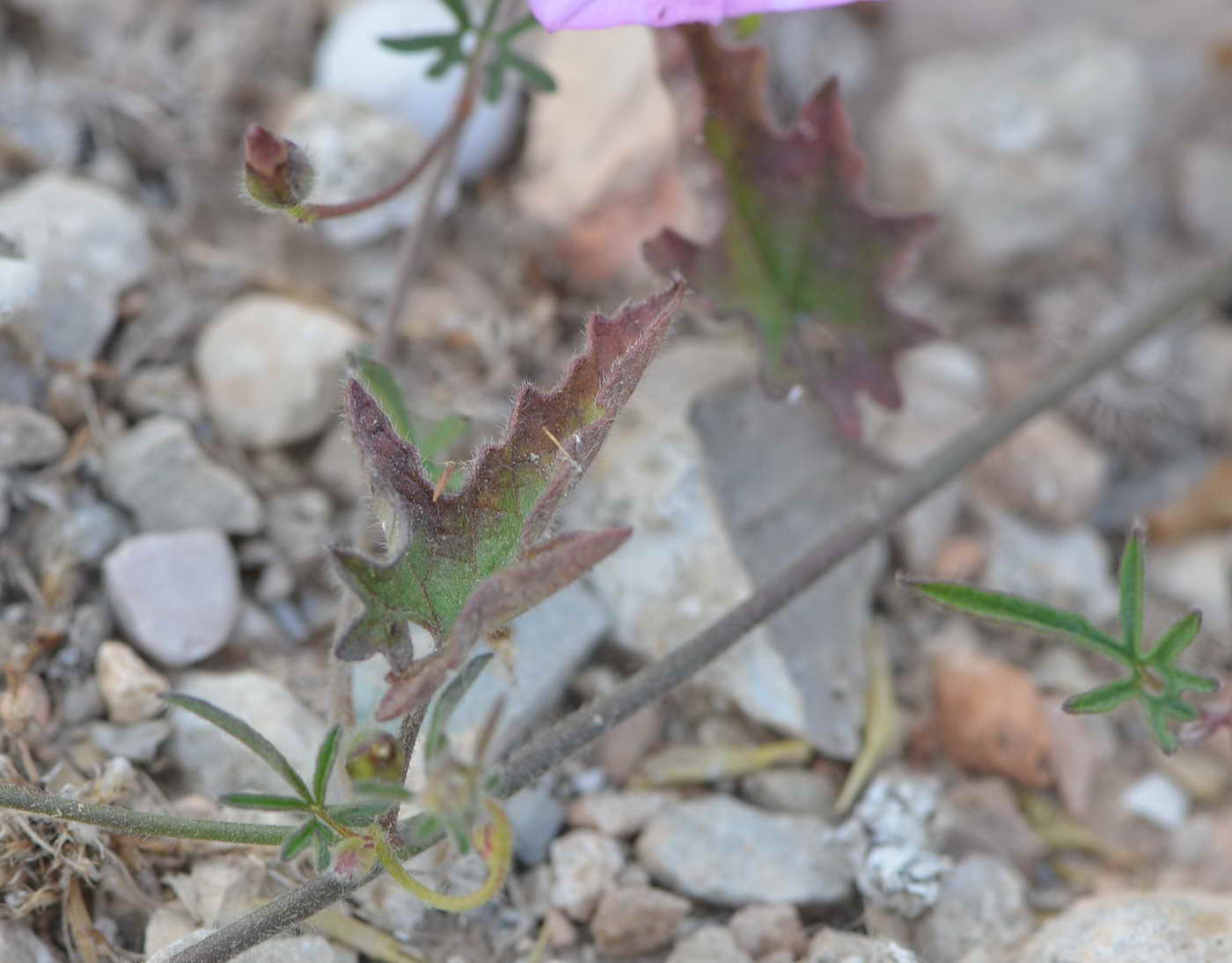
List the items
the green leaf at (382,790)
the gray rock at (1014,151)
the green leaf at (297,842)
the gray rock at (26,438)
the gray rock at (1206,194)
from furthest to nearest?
the gray rock at (1206,194) < the gray rock at (1014,151) < the gray rock at (26,438) < the green leaf at (297,842) < the green leaf at (382,790)

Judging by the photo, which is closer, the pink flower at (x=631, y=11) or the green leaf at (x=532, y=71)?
the pink flower at (x=631, y=11)

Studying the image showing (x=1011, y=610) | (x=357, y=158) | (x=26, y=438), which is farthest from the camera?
(x=357, y=158)

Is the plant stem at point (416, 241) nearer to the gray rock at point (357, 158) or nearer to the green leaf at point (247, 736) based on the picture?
the gray rock at point (357, 158)

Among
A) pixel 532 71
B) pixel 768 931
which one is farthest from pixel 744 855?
pixel 532 71

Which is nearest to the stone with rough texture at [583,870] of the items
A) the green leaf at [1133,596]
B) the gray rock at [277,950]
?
the gray rock at [277,950]

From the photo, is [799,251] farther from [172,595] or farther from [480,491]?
[172,595]

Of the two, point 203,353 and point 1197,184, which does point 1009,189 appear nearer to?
point 1197,184
